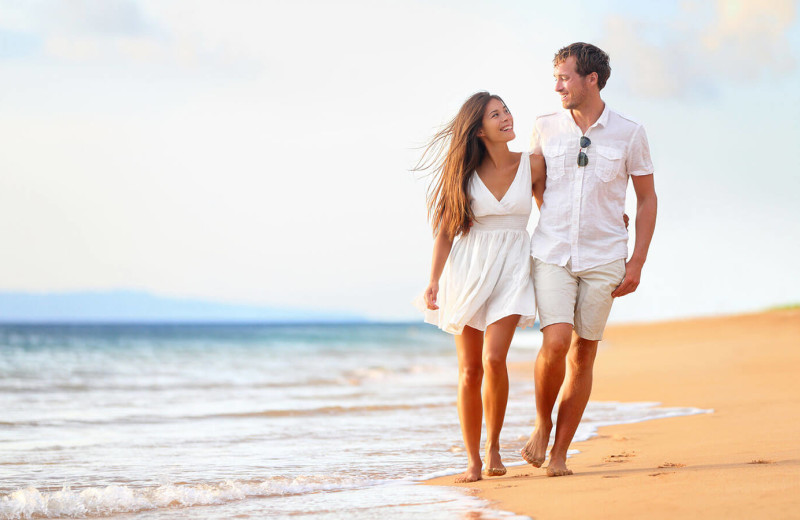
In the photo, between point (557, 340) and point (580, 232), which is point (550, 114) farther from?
point (557, 340)

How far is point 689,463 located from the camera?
3.99 meters

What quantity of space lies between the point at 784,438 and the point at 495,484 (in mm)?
1870

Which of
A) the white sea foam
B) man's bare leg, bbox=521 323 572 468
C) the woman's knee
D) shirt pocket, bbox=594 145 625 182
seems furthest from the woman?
the white sea foam

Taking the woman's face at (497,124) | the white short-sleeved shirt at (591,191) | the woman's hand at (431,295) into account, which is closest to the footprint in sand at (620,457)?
the white short-sleeved shirt at (591,191)

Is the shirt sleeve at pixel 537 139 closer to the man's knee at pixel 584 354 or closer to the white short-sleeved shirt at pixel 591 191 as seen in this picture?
the white short-sleeved shirt at pixel 591 191

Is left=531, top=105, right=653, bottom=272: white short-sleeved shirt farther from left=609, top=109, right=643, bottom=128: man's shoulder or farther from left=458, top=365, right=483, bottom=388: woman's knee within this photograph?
left=458, top=365, right=483, bottom=388: woman's knee

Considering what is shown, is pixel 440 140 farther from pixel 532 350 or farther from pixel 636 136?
pixel 532 350

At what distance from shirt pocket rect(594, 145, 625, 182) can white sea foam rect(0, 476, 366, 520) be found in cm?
185

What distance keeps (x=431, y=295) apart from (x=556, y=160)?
2.91ft

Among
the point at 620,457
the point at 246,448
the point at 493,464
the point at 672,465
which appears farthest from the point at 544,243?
the point at 246,448

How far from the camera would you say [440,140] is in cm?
424

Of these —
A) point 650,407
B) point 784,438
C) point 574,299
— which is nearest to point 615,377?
point 650,407

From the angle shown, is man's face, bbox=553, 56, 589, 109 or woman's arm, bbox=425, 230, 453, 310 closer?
man's face, bbox=553, 56, 589, 109

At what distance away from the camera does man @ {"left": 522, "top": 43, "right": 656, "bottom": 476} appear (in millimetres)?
3857
